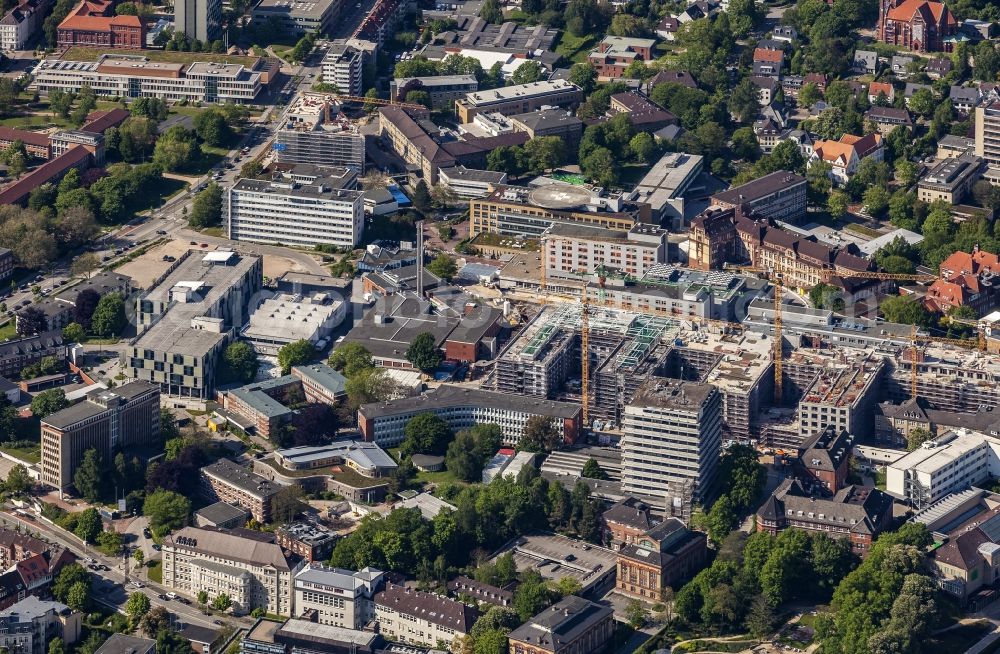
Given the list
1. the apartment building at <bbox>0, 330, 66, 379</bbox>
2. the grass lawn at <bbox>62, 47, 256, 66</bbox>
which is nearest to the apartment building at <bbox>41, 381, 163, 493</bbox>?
the apartment building at <bbox>0, 330, 66, 379</bbox>

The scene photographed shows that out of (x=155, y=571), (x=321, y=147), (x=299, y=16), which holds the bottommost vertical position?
(x=155, y=571)

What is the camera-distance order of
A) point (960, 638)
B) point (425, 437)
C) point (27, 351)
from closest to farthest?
point (960, 638)
point (425, 437)
point (27, 351)

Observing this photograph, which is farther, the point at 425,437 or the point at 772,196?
the point at 772,196

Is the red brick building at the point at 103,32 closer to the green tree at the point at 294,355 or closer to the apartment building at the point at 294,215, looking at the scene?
the apartment building at the point at 294,215

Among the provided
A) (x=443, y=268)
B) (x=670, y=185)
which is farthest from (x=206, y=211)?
(x=670, y=185)

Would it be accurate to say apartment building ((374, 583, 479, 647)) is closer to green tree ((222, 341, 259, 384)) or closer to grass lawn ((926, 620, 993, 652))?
grass lawn ((926, 620, 993, 652))

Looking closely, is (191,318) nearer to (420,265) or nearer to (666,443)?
(420,265)
